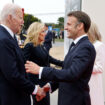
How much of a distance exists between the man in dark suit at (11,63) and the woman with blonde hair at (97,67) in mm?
1118

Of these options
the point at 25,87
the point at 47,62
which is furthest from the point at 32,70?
the point at 47,62

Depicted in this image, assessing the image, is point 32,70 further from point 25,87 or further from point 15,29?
point 15,29

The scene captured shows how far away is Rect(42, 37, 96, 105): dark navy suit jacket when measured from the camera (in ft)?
5.77

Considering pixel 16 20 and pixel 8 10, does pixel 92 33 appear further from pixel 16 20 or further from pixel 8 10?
pixel 8 10

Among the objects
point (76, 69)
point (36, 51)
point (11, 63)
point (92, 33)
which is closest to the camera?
point (76, 69)

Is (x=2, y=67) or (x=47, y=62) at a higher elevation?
(x=2, y=67)

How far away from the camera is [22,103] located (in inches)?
84.5

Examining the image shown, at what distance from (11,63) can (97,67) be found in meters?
1.35

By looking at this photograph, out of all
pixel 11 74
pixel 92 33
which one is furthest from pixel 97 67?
pixel 11 74

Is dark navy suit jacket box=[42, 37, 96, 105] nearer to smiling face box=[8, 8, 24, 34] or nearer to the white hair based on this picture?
smiling face box=[8, 8, 24, 34]

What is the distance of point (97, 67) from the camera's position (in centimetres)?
275

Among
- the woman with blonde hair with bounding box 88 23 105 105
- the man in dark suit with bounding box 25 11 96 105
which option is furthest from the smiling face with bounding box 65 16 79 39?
the woman with blonde hair with bounding box 88 23 105 105

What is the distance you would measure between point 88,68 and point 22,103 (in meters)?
0.85

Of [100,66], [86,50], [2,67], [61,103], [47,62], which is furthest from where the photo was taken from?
[47,62]
